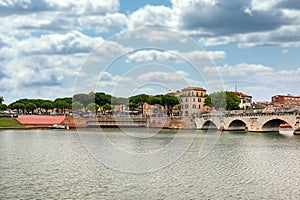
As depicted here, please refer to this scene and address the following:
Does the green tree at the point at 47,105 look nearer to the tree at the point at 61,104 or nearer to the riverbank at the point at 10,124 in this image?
the tree at the point at 61,104

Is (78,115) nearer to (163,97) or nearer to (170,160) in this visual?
(163,97)

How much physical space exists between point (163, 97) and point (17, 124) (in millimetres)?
35809

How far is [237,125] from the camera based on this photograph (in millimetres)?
84125

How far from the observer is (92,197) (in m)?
21.1

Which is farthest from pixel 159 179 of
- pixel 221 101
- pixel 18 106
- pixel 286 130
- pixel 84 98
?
pixel 18 106

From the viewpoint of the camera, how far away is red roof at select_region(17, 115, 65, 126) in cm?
9843

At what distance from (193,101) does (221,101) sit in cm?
655

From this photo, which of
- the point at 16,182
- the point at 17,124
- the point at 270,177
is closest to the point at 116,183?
the point at 16,182

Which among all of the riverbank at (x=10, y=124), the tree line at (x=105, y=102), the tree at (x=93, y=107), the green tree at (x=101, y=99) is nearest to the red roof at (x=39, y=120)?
the riverbank at (x=10, y=124)

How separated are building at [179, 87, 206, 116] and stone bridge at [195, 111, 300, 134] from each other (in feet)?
24.0

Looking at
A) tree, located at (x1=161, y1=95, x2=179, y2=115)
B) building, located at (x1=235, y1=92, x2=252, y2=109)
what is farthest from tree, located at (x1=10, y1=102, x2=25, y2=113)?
building, located at (x1=235, y1=92, x2=252, y2=109)

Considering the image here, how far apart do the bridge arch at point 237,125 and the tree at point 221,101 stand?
15.9 m

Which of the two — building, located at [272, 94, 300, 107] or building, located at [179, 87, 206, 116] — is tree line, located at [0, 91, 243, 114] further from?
building, located at [272, 94, 300, 107]

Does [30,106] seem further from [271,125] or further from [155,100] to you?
[271,125]
